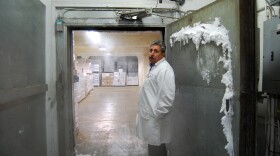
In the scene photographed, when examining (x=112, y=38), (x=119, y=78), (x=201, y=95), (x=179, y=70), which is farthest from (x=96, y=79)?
(x=201, y=95)

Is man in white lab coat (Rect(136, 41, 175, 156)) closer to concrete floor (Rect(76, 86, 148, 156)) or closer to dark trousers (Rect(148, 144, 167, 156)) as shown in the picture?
dark trousers (Rect(148, 144, 167, 156))

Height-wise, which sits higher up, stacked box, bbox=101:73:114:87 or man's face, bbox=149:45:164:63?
man's face, bbox=149:45:164:63

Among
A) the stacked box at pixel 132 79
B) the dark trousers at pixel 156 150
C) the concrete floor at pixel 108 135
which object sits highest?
the stacked box at pixel 132 79

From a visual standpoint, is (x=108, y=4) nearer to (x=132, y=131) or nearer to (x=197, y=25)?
(x=197, y=25)

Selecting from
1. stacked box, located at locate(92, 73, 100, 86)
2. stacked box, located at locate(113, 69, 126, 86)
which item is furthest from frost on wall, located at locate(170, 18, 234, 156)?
stacked box, located at locate(92, 73, 100, 86)

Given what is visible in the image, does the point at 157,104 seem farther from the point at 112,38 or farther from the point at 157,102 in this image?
the point at 112,38

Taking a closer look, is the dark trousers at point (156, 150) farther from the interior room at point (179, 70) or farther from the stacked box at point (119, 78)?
the stacked box at point (119, 78)

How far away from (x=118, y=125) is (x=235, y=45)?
482cm

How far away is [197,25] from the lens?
2.25 m

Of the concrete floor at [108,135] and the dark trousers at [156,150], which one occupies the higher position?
the dark trousers at [156,150]

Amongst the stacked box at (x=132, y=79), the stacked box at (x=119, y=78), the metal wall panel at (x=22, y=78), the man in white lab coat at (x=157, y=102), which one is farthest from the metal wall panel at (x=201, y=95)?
the stacked box at (x=132, y=79)

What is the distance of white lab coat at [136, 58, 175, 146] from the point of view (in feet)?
7.45

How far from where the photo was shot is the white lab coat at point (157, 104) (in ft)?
7.45

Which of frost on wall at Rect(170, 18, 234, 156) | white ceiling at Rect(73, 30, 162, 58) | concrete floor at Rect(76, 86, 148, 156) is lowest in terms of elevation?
concrete floor at Rect(76, 86, 148, 156)
